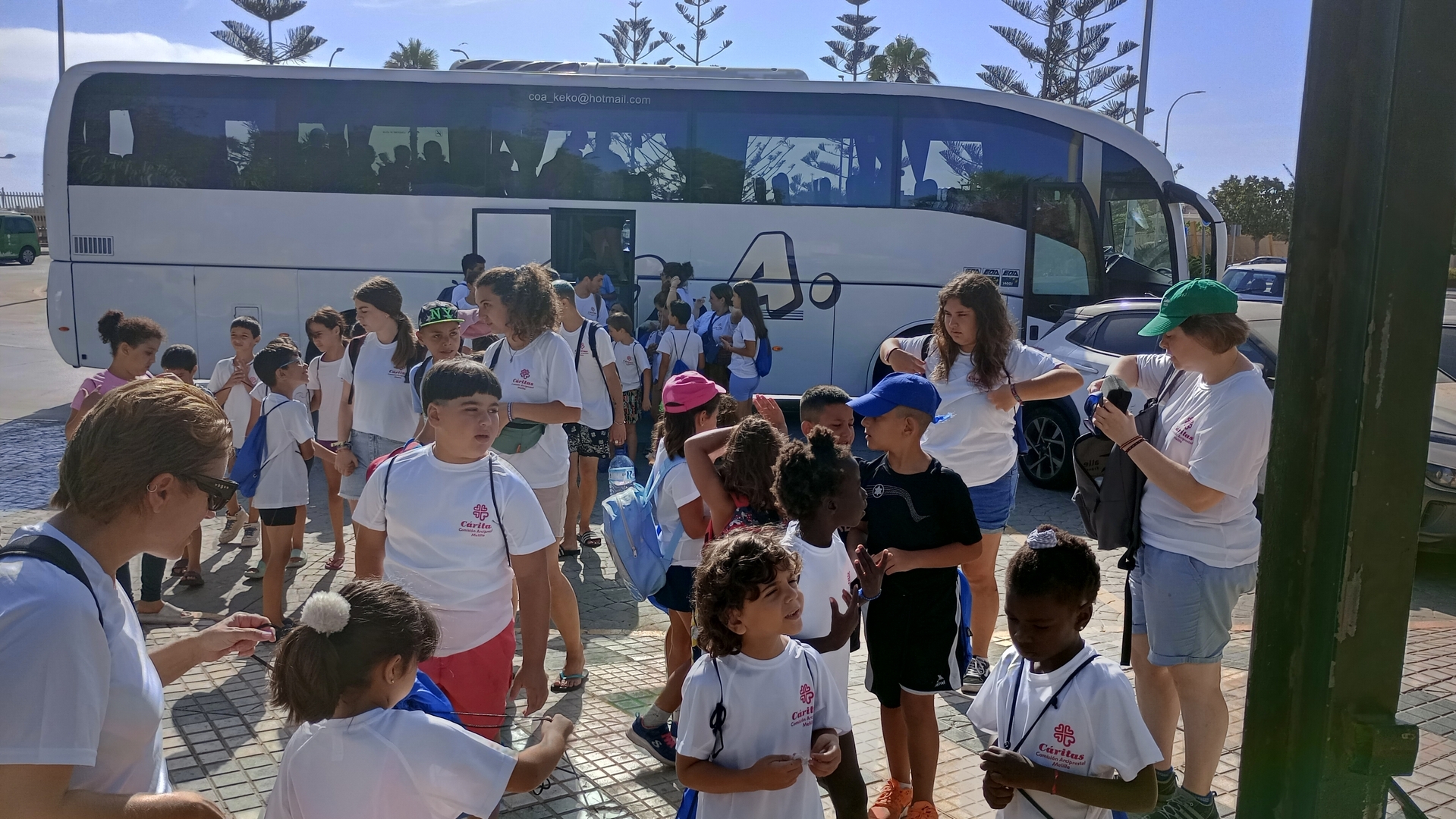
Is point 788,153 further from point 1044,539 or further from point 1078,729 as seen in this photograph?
point 1078,729

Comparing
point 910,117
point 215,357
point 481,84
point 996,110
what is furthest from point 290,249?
point 996,110

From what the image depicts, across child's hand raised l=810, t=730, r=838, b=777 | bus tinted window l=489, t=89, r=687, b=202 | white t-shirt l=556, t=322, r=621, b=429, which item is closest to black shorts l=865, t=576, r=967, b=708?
child's hand raised l=810, t=730, r=838, b=777

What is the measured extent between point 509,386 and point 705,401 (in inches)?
48.4

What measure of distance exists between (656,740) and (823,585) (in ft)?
4.69

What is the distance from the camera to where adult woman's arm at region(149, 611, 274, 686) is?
6.91ft

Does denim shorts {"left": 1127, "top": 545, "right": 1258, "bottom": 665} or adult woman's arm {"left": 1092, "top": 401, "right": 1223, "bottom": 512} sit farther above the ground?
adult woman's arm {"left": 1092, "top": 401, "right": 1223, "bottom": 512}

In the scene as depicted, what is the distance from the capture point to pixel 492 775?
201 centimetres

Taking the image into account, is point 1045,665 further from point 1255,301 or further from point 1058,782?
point 1255,301

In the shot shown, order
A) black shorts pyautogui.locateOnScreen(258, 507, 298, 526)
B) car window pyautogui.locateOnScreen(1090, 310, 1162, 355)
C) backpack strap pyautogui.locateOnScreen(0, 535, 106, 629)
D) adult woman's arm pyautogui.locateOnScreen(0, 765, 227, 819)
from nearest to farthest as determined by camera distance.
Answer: adult woman's arm pyautogui.locateOnScreen(0, 765, 227, 819)
backpack strap pyautogui.locateOnScreen(0, 535, 106, 629)
black shorts pyautogui.locateOnScreen(258, 507, 298, 526)
car window pyautogui.locateOnScreen(1090, 310, 1162, 355)

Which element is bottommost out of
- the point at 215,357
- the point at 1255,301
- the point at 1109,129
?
the point at 215,357

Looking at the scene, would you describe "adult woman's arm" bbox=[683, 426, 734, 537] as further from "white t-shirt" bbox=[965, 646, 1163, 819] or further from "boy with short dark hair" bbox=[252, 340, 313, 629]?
"boy with short dark hair" bbox=[252, 340, 313, 629]

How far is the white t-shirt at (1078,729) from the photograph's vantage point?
2377 millimetres

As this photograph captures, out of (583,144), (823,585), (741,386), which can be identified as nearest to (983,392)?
(823,585)

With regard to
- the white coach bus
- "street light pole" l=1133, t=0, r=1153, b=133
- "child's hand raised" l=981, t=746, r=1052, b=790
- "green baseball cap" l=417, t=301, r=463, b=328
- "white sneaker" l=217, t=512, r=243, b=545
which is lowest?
"white sneaker" l=217, t=512, r=243, b=545
